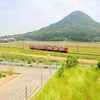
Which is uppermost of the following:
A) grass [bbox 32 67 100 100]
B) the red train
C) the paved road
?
grass [bbox 32 67 100 100]

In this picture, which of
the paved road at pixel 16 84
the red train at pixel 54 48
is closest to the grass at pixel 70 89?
the paved road at pixel 16 84

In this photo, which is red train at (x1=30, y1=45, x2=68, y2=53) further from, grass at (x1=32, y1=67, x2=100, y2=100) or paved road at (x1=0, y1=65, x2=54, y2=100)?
grass at (x1=32, y1=67, x2=100, y2=100)

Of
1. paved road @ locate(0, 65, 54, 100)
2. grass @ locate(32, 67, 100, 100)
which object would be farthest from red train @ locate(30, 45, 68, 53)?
grass @ locate(32, 67, 100, 100)

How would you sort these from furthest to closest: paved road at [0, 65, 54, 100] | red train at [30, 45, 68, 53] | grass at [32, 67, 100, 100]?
red train at [30, 45, 68, 53]
paved road at [0, 65, 54, 100]
grass at [32, 67, 100, 100]

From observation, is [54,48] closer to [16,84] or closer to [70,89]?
[16,84]

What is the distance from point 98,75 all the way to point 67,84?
5732 millimetres

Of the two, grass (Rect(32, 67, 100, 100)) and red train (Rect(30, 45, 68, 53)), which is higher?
grass (Rect(32, 67, 100, 100))

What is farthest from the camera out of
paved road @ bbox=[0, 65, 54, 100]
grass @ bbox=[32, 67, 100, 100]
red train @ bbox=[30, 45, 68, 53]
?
red train @ bbox=[30, 45, 68, 53]

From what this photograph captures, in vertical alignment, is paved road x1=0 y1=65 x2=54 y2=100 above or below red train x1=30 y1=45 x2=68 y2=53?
above

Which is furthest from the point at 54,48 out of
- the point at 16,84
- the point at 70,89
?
the point at 70,89

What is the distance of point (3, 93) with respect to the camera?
17562mm

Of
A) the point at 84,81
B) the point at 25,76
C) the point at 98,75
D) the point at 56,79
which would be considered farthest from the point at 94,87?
the point at 25,76

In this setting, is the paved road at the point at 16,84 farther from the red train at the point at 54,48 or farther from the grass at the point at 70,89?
the red train at the point at 54,48

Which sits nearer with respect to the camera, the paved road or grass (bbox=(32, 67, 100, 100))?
grass (bbox=(32, 67, 100, 100))
